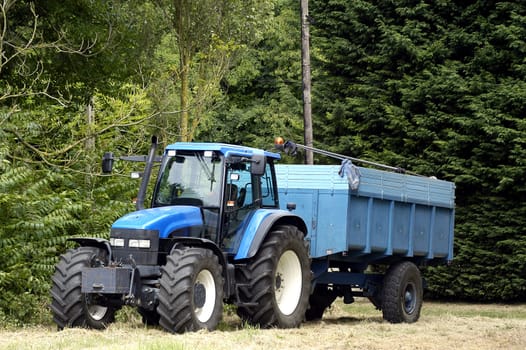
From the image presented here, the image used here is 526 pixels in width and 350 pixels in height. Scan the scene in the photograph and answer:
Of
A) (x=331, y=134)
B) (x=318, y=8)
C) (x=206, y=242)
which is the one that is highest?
(x=318, y=8)

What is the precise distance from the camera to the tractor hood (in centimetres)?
1318

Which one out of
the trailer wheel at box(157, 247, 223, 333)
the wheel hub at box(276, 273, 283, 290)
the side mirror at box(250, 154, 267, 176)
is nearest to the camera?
the trailer wheel at box(157, 247, 223, 333)

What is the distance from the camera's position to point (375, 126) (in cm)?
2642

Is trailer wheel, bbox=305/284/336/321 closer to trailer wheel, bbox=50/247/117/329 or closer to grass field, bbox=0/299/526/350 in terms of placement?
grass field, bbox=0/299/526/350

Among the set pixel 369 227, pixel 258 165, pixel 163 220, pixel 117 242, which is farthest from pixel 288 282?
pixel 117 242

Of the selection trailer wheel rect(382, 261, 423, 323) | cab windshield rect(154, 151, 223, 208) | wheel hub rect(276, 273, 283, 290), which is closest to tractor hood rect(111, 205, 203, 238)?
cab windshield rect(154, 151, 223, 208)

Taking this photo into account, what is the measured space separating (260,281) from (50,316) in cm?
361

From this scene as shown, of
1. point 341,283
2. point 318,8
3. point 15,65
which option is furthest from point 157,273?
point 318,8

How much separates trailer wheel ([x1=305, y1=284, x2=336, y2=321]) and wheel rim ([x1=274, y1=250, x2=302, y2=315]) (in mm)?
2539

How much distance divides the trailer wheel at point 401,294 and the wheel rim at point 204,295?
15.8 feet

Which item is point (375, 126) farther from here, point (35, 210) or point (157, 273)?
point (157, 273)

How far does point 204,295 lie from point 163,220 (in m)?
1.13

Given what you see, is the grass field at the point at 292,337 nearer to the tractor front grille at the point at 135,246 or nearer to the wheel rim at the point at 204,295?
the wheel rim at the point at 204,295

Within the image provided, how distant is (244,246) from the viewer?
1388 cm
